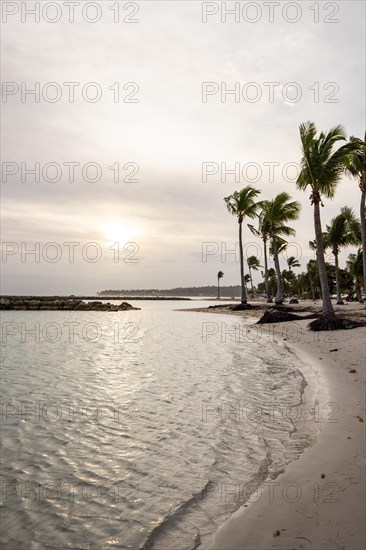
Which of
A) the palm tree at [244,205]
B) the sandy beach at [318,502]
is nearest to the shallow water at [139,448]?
the sandy beach at [318,502]

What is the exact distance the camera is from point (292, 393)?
9227 mm

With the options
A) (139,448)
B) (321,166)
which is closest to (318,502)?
(139,448)

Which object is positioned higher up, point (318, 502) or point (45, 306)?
point (318, 502)

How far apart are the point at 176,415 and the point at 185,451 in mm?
1797

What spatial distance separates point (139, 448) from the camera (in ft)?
19.2

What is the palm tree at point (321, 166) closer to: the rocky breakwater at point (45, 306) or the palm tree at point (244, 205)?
the palm tree at point (244, 205)

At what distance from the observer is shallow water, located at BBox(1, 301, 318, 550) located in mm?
3844

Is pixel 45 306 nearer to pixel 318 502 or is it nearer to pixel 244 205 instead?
pixel 244 205

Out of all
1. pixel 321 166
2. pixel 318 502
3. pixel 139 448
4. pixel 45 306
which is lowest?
pixel 45 306

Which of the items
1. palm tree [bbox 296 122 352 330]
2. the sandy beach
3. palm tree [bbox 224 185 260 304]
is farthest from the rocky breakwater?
→ the sandy beach

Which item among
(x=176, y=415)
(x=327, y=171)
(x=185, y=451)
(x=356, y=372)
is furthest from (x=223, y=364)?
(x=327, y=171)

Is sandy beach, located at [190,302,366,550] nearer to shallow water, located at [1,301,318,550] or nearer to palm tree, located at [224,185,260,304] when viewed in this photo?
shallow water, located at [1,301,318,550]

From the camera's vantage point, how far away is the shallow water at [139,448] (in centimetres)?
384

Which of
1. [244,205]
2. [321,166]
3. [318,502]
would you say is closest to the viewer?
[318,502]
